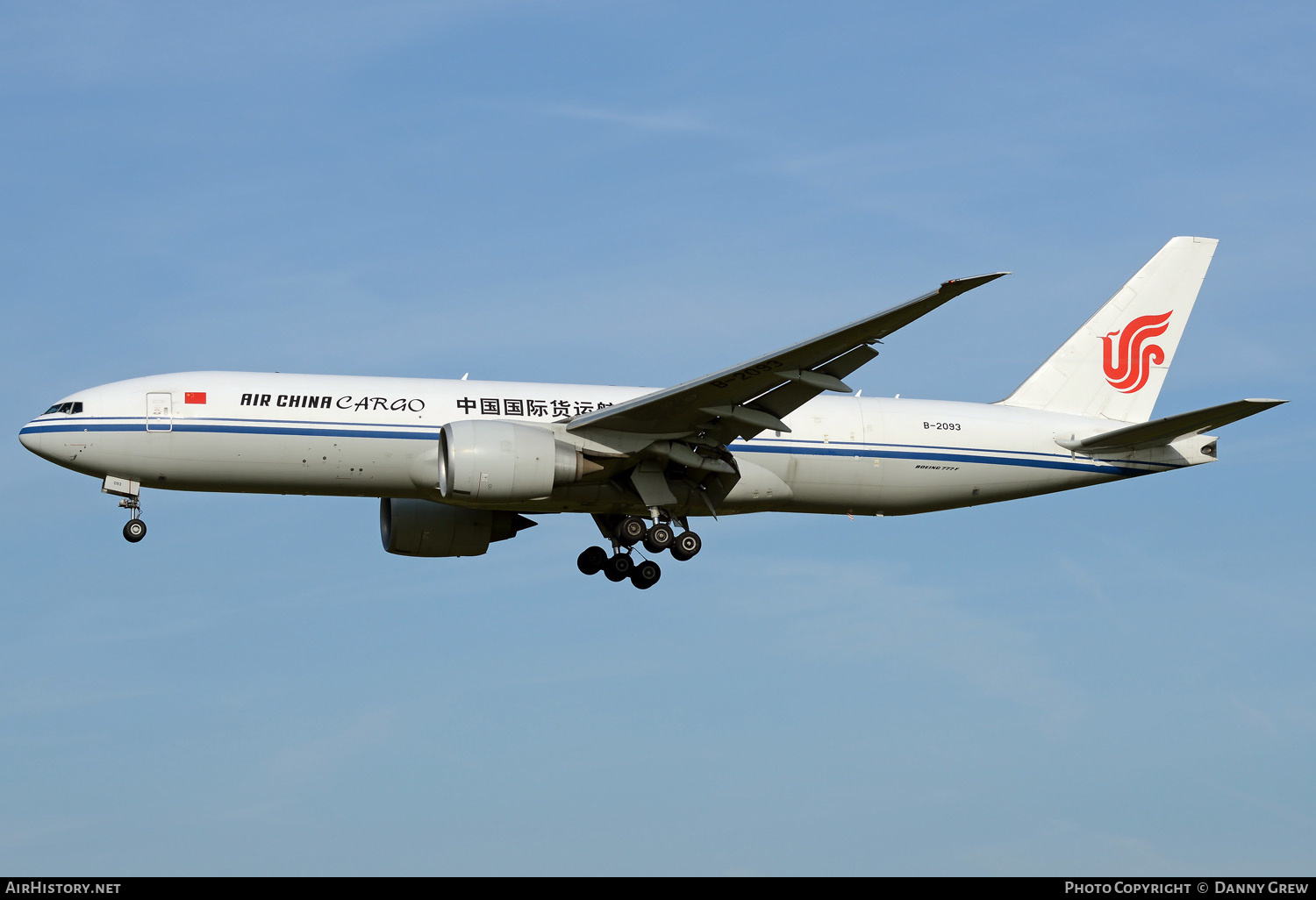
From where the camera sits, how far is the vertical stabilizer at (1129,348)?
130 feet

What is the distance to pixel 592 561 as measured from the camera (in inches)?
1518

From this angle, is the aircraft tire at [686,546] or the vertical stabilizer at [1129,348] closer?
the aircraft tire at [686,546]

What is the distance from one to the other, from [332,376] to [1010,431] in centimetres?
1580

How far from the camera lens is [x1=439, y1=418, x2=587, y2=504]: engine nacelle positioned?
32.2 meters

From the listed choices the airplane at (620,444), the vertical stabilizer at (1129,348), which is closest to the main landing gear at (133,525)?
the airplane at (620,444)

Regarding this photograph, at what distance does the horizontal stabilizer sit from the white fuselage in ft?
0.85

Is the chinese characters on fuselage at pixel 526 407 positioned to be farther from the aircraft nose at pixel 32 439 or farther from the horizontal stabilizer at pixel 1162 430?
the horizontal stabilizer at pixel 1162 430

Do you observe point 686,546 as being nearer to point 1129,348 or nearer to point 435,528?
point 435,528

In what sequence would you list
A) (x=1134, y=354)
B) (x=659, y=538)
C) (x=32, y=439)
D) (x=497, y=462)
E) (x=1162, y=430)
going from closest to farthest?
(x=497, y=462)
(x=32, y=439)
(x=659, y=538)
(x=1162, y=430)
(x=1134, y=354)

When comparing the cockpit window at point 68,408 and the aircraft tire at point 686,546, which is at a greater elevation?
the cockpit window at point 68,408

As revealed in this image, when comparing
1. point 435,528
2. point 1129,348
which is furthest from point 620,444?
point 1129,348

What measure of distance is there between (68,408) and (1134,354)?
25.6 metres

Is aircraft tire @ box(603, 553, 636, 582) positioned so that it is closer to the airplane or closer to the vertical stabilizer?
the airplane
